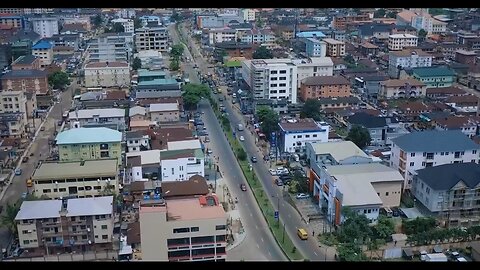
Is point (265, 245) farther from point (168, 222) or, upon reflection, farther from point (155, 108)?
point (155, 108)

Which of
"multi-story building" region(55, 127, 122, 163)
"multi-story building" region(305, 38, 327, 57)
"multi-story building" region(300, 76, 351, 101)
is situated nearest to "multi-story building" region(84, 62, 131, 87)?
"multi-story building" region(300, 76, 351, 101)

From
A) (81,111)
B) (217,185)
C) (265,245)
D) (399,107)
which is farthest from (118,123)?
(399,107)

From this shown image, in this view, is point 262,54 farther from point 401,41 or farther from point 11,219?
point 11,219

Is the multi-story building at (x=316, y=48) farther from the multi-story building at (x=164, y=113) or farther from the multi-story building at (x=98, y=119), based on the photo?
the multi-story building at (x=98, y=119)

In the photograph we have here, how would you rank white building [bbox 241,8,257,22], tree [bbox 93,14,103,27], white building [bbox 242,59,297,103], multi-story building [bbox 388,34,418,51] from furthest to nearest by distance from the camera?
white building [bbox 241,8,257,22]
tree [bbox 93,14,103,27]
multi-story building [bbox 388,34,418,51]
white building [bbox 242,59,297,103]

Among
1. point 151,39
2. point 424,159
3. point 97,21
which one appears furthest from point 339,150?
point 97,21

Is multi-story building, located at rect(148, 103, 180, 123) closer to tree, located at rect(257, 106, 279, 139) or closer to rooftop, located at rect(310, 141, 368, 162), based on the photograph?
tree, located at rect(257, 106, 279, 139)
